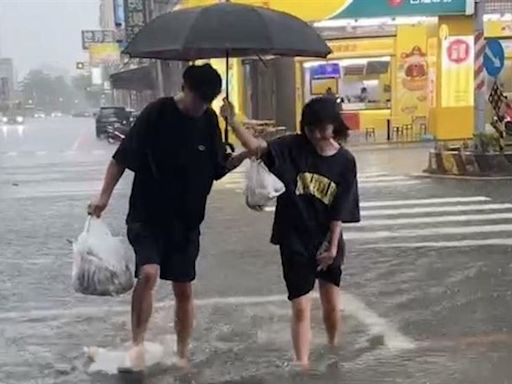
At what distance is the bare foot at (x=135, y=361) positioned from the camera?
232 inches

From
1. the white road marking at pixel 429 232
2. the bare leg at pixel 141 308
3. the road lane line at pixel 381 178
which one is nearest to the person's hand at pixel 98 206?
the bare leg at pixel 141 308

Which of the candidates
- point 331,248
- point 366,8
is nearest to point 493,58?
point 366,8

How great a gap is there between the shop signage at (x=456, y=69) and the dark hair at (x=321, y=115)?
2080 cm

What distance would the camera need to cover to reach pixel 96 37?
7925 centimetres

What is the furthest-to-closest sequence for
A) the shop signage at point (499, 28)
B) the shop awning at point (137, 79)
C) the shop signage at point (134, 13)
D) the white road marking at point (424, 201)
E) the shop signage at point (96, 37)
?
1. the shop signage at point (96, 37)
2. the shop awning at point (137, 79)
3. the shop signage at point (134, 13)
4. the shop signage at point (499, 28)
5. the white road marking at point (424, 201)

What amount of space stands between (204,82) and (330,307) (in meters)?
1.68

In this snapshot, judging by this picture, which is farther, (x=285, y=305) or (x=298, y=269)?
(x=285, y=305)

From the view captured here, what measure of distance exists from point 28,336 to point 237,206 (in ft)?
26.2

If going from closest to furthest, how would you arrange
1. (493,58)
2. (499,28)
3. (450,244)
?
1. (450,244)
2. (493,58)
3. (499,28)

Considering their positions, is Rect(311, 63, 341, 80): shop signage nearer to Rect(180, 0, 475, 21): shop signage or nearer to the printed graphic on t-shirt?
Rect(180, 0, 475, 21): shop signage

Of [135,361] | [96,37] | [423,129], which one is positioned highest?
[96,37]

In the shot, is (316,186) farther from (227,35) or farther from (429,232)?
(429,232)

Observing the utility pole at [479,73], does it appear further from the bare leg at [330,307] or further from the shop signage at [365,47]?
the bare leg at [330,307]

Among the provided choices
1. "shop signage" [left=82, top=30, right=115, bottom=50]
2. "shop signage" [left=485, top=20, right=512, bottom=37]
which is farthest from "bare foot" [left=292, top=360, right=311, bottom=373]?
"shop signage" [left=82, top=30, right=115, bottom=50]
